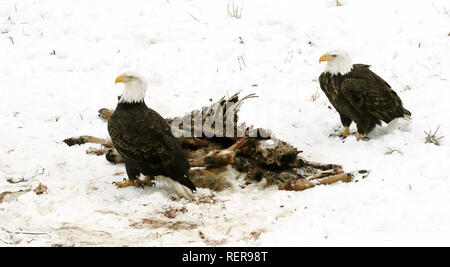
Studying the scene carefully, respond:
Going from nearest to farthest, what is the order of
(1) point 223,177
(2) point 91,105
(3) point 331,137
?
(1) point 223,177 → (3) point 331,137 → (2) point 91,105

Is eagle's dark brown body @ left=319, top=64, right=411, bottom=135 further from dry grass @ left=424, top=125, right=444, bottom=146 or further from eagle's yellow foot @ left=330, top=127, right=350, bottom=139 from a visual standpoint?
dry grass @ left=424, top=125, right=444, bottom=146

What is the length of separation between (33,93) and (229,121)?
12.3ft

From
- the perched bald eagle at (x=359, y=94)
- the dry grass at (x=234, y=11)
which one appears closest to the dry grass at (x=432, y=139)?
the perched bald eagle at (x=359, y=94)

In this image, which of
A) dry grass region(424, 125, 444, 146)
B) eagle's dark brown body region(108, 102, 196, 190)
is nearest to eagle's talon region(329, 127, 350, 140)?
dry grass region(424, 125, 444, 146)

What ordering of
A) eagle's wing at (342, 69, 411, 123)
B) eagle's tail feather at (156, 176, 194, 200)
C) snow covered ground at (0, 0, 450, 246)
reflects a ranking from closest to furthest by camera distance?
snow covered ground at (0, 0, 450, 246) → eagle's tail feather at (156, 176, 194, 200) → eagle's wing at (342, 69, 411, 123)

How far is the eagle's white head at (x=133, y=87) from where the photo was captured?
594 cm

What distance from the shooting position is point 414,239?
4375mm

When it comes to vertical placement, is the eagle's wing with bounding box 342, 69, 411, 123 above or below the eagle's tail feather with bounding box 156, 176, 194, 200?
above

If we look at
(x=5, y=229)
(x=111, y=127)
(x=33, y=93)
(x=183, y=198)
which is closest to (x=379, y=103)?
(x=183, y=198)

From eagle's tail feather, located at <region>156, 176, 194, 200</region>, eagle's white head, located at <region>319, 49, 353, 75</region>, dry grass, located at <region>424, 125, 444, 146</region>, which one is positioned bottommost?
eagle's tail feather, located at <region>156, 176, 194, 200</region>

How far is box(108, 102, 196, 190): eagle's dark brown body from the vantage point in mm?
5641

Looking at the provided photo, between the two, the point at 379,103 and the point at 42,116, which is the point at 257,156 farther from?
the point at 42,116

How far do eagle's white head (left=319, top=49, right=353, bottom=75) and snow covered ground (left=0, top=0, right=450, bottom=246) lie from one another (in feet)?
3.34

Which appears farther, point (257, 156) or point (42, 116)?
point (42, 116)
